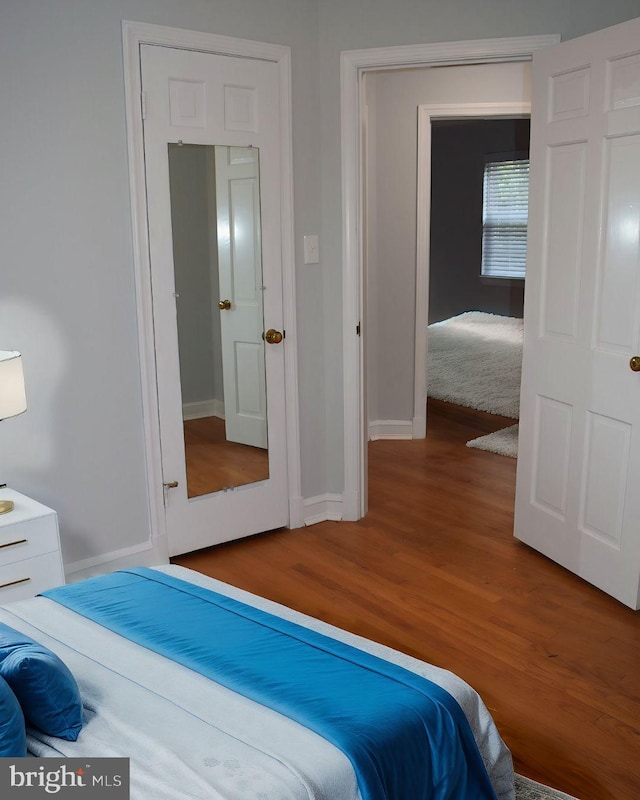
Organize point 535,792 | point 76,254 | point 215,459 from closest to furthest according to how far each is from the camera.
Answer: point 535,792, point 76,254, point 215,459

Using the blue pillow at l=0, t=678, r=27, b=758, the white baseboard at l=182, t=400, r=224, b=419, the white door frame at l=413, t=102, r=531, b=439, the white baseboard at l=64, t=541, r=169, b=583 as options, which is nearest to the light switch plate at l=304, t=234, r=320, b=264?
the white baseboard at l=182, t=400, r=224, b=419

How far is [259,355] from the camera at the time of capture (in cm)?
385

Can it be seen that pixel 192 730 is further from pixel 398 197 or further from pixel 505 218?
pixel 505 218

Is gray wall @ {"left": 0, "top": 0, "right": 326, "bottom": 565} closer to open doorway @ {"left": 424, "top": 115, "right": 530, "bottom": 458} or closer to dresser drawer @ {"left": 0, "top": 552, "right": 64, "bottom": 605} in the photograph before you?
dresser drawer @ {"left": 0, "top": 552, "right": 64, "bottom": 605}

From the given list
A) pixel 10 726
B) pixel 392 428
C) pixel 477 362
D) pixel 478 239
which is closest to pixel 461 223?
pixel 478 239

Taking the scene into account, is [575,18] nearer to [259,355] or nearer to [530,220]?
[530,220]

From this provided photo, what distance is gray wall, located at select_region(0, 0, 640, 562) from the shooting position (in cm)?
306

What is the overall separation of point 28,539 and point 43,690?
1192 millimetres

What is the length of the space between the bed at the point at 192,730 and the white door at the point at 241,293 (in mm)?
1751

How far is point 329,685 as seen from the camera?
1.84m

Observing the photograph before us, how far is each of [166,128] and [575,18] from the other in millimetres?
1792

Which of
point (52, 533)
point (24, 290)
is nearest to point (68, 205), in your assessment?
point (24, 290)

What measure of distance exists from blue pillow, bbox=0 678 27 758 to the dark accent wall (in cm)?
816

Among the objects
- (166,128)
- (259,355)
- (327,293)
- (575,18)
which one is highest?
(575,18)
